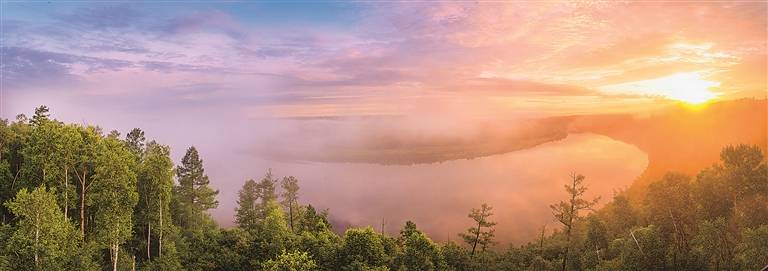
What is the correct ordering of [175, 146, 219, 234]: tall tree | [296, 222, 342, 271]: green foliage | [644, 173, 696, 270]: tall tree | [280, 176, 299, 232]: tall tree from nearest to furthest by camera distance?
[644, 173, 696, 270]: tall tree < [296, 222, 342, 271]: green foliage < [175, 146, 219, 234]: tall tree < [280, 176, 299, 232]: tall tree

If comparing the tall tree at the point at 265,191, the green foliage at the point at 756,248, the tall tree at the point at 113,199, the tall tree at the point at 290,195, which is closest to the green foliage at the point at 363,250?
the tall tree at the point at 113,199

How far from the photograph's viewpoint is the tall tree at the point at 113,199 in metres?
54.2

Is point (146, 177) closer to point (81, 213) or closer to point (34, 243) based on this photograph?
point (81, 213)

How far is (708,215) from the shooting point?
5788 cm

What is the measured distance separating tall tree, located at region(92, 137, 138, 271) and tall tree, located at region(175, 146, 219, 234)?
20148mm

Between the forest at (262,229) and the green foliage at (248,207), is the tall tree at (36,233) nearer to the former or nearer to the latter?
the forest at (262,229)

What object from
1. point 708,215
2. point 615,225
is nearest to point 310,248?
point 615,225

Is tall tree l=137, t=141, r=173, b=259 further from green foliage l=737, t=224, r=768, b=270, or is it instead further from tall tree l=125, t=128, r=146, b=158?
green foliage l=737, t=224, r=768, b=270

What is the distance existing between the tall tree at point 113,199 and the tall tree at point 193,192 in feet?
66.1

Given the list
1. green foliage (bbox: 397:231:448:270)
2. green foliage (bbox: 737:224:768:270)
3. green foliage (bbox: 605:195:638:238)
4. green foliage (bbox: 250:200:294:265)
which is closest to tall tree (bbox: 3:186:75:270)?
green foliage (bbox: 250:200:294:265)

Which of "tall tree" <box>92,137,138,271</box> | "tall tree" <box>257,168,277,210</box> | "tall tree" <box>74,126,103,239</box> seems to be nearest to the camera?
"tall tree" <box>92,137,138,271</box>

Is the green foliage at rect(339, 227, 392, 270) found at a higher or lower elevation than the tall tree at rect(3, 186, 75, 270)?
lower

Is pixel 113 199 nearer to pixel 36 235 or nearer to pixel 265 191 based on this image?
pixel 36 235

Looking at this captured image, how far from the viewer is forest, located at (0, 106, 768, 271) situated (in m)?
50.2
